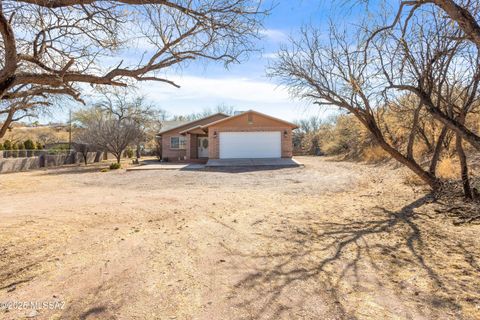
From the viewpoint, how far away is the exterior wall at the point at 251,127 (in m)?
22.6

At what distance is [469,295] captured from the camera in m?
2.98

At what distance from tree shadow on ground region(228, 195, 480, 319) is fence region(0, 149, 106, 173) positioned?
23.0m

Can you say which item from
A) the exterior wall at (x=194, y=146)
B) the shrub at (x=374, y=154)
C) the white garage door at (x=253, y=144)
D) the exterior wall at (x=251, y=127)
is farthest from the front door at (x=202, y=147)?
the shrub at (x=374, y=154)

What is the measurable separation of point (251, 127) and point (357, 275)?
63.9ft

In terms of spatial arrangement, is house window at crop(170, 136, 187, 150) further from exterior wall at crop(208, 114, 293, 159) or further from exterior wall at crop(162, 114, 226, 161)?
exterior wall at crop(208, 114, 293, 159)

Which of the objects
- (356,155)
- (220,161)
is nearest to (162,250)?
(220,161)

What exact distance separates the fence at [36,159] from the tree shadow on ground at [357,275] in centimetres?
2296

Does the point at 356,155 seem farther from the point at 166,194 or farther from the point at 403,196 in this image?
the point at 166,194

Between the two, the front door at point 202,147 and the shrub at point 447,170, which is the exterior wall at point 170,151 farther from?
the shrub at point 447,170

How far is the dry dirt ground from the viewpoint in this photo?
2805 millimetres

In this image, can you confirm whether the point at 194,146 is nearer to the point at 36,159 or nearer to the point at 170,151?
the point at 170,151

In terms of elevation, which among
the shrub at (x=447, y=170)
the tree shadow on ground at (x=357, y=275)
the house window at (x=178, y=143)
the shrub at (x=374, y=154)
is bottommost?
the tree shadow on ground at (x=357, y=275)

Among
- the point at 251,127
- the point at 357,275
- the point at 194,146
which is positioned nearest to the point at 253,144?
the point at 251,127

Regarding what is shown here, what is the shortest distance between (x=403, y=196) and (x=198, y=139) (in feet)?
70.4
